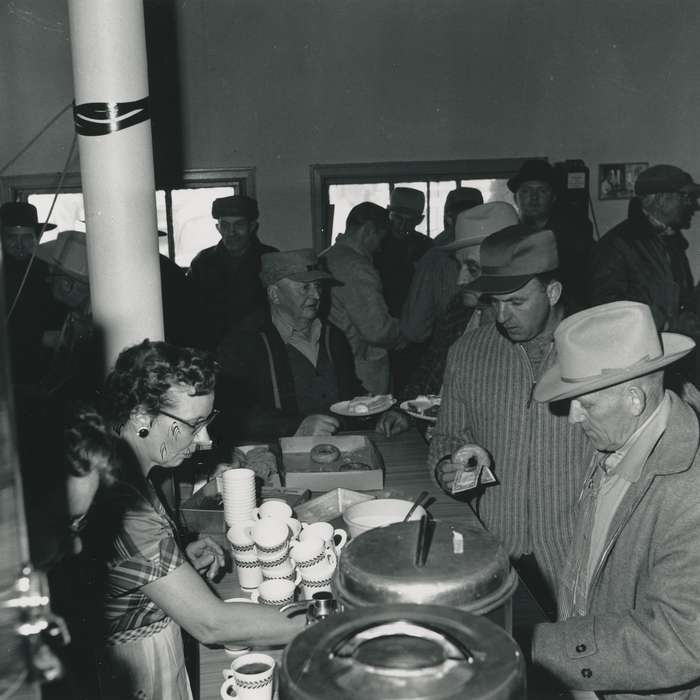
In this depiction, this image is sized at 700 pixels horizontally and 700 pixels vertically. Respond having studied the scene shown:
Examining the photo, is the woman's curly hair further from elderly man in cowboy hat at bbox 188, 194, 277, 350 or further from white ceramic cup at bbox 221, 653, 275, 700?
elderly man in cowboy hat at bbox 188, 194, 277, 350

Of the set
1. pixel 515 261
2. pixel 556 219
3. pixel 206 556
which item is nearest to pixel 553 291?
pixel 515 261

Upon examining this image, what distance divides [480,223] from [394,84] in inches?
155

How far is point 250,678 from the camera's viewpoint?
1824 millimetres

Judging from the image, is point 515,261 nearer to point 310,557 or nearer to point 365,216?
point 310,557

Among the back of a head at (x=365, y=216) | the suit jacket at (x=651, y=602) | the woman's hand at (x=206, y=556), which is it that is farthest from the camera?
the back of a head at (x=365, y=216)

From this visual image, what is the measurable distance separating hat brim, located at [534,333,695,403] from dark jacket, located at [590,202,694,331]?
10.1 ft

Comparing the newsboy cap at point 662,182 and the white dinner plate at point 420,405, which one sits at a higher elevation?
the newsboy cap at point 662,182

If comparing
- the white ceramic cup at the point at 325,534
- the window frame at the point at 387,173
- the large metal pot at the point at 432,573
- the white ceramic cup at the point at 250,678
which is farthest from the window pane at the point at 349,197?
the large metal pot at the point at 432,573

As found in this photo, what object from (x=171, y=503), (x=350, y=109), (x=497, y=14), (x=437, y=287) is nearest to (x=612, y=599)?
(x=171, y=503)

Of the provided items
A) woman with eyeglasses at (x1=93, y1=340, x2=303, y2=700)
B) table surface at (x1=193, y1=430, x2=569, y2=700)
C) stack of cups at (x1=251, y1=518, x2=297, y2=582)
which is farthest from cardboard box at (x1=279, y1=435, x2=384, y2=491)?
stack of cups at (x1=251, y1=518, x2=297, y2=582)

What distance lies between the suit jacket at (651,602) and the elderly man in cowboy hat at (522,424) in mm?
840

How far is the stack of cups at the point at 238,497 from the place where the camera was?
272cm

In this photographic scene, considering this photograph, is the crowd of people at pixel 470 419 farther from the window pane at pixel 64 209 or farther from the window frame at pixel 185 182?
the window frame at pixel 185 182

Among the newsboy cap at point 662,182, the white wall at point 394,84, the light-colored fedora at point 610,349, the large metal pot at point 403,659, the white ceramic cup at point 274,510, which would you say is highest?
A: the white wall at point 394,84
